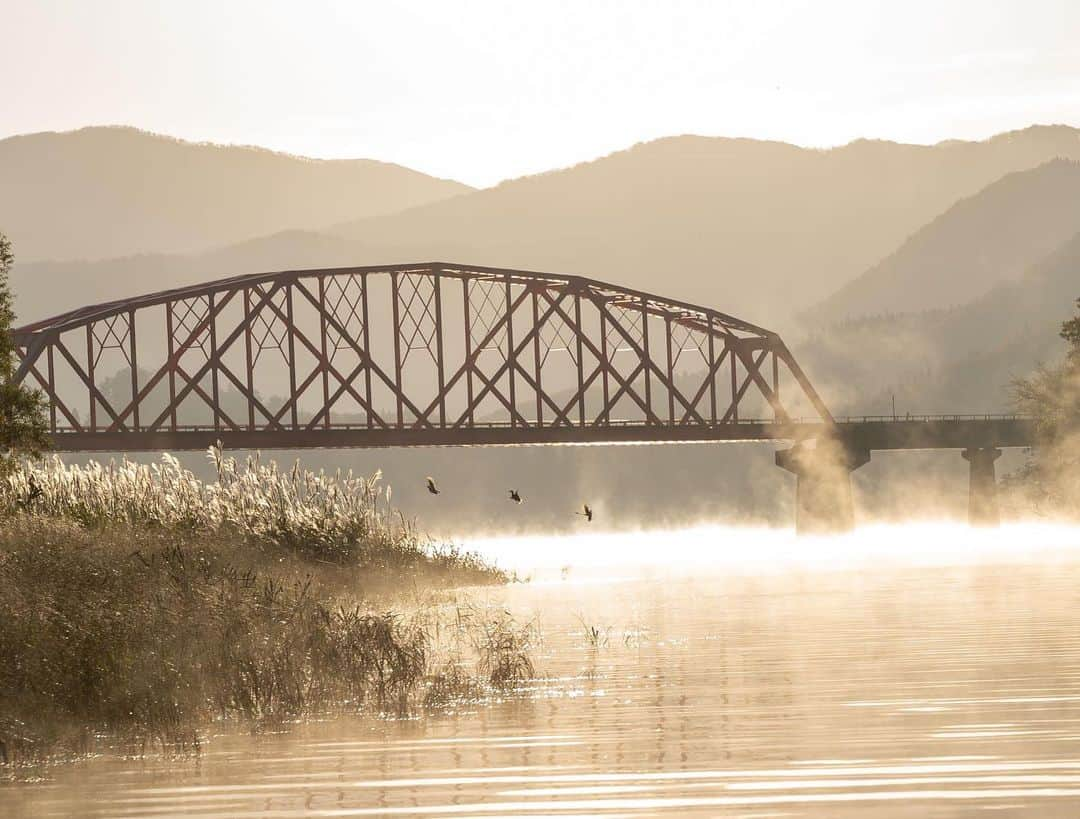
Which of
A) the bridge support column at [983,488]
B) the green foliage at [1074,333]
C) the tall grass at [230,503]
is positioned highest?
the green foliage at [1074,333]

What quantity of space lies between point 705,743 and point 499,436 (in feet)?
336

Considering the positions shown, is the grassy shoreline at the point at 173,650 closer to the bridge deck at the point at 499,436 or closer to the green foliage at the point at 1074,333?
the green foliage at the point at 1074,333

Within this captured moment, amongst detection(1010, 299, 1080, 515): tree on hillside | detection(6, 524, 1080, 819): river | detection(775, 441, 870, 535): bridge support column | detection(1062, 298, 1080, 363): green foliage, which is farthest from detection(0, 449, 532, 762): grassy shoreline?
detection(775, 441, 870, 535): bridge support column

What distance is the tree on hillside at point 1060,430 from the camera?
106m

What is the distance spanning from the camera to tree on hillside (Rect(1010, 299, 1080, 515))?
4190 inches

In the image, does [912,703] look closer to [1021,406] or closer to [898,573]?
[898,573]

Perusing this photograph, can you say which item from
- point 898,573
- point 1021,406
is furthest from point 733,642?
point 1021,406

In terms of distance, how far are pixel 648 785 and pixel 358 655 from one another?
7.93 m

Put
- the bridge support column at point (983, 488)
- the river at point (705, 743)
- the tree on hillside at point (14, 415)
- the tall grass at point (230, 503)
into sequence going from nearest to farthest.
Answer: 1. the river at point (705, 743)
2. the tall grass at point (230, 503)
3. the tree on hillside at point (14, 415)
4. the bridge support column at point (983, 488)

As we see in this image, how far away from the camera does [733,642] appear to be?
26828 millimetres

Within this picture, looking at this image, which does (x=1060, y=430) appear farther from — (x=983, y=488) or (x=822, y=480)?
(x=822, y=480)

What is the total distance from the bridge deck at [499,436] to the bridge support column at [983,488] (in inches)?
37.0

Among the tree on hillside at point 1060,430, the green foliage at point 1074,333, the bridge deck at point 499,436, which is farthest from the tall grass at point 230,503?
the tree on hillside at point 1060,430

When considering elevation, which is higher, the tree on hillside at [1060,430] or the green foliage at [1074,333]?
the green foliage at [1074,333]
